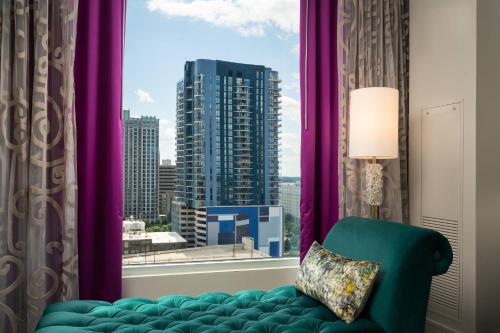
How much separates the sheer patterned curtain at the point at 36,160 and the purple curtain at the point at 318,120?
1.50 meters

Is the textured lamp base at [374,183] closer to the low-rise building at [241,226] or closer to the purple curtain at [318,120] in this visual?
the purple curtain at [318,120]

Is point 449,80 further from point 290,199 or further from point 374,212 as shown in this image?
point 290,199

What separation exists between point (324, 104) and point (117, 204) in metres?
1.55

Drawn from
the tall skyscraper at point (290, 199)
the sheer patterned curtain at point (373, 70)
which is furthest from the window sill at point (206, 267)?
the sheer patterned curtain at point (373, 70)

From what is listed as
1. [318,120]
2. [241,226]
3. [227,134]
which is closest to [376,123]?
[318,120]

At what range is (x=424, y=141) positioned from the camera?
9.14 ft

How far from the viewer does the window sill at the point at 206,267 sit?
2.65m

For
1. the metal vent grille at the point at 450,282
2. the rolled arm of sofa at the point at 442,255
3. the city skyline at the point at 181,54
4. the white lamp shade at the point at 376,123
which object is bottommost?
the metal vent grille at the point at 450,282

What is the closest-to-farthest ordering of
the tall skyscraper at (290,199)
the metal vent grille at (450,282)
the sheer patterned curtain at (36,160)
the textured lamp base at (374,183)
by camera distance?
1. the sheer patterned curtain at (36,160)
2. the metal vent grille at (450,282)
3. the textured lamp base at (374,183)
4. the tall skyscraper at (290,199)

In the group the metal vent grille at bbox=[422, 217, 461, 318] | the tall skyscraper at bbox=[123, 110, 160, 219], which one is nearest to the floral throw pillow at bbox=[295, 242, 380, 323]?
the metal vent grille at bbox=[422, 217, 461, 318]

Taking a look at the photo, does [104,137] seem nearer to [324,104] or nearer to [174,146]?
[174,146]

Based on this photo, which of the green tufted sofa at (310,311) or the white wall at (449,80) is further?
the white wall at (449,80)

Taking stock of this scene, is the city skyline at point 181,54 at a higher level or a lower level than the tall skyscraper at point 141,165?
higher

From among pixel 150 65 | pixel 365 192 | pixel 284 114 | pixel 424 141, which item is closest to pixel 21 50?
pixel 150 65
